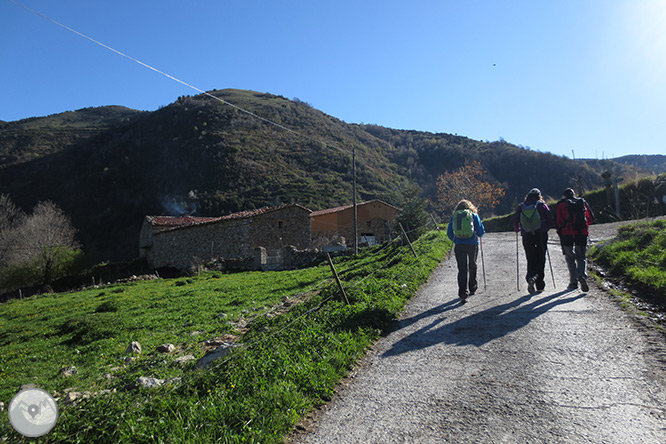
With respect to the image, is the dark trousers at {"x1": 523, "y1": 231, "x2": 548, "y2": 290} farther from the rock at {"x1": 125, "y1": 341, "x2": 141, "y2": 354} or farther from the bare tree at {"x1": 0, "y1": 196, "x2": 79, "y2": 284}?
the bare tree at {"x1": 0, "y1": 196, "x2": 79, "y2": 284}

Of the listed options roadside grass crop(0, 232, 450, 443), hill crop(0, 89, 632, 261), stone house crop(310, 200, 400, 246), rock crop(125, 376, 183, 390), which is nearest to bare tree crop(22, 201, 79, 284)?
hill crop(0, 89, 632, 261)

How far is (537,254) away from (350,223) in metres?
32.2

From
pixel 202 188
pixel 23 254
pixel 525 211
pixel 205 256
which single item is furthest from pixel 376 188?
pixel 525 211

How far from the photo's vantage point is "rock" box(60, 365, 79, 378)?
299 inches

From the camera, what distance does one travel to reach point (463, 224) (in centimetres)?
716

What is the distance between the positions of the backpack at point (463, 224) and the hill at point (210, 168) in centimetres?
4656

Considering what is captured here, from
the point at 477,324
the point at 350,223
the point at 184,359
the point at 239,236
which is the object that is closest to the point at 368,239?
the point at 350,223

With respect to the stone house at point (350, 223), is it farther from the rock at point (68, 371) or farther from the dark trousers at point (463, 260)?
the dark trousers at point (463, 260)

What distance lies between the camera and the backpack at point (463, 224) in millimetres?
7137

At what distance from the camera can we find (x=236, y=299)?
13.3 metres

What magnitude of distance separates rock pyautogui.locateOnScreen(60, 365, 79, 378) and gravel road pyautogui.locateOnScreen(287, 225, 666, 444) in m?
6.10

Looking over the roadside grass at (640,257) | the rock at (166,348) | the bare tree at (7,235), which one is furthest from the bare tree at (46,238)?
the roadside grass at (640,257)

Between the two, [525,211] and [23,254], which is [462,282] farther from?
[23,254]

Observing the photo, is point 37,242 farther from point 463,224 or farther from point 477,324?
point 477,324
